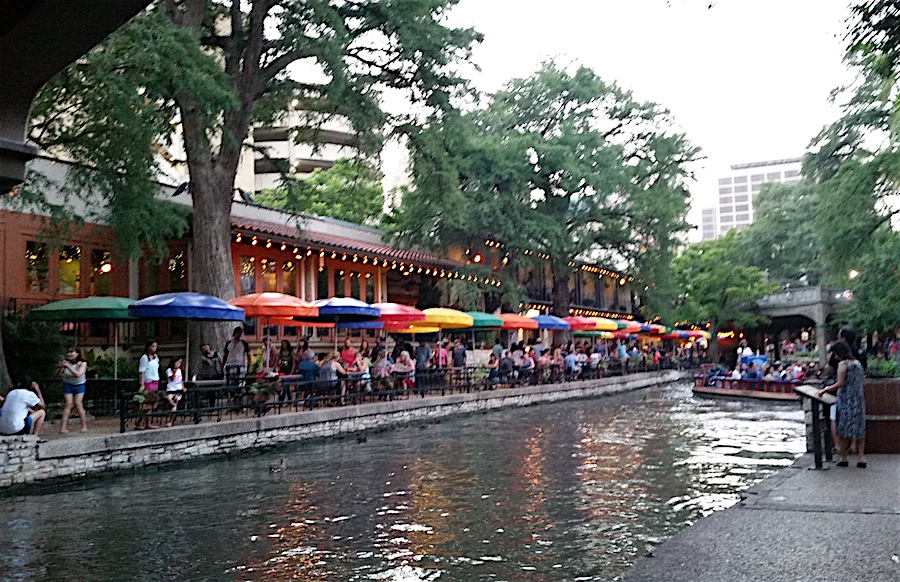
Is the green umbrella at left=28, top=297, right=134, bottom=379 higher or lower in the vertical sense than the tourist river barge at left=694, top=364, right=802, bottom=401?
higher

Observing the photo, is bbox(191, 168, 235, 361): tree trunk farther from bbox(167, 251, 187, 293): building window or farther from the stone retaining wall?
bbox(167, 251, 187, 293): building window

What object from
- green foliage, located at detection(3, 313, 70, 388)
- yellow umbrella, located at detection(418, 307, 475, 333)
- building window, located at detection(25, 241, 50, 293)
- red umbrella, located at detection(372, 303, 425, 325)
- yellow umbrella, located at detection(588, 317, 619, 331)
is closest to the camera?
green foliage, located at detection(3, 313, 70, 388)

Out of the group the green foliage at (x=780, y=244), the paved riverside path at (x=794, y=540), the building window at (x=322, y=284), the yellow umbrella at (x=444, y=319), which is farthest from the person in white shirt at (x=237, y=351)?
the green foliage at (x=780, y=244)

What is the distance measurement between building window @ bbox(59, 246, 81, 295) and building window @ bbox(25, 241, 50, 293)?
0.52m

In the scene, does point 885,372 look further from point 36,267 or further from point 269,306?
point 36,267

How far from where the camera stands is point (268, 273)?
93.1 feet

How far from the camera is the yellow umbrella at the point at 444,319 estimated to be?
25.4 meters

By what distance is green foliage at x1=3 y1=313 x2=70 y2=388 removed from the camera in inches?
758

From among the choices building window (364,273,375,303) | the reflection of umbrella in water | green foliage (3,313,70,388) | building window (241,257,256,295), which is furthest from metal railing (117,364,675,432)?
building window (364,273,375,303)

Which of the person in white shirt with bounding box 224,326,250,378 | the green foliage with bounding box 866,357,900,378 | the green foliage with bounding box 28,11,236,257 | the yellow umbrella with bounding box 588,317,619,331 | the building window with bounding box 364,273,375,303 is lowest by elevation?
the green foliage with bounding box 866,357,900,378

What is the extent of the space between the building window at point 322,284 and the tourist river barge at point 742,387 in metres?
13.5

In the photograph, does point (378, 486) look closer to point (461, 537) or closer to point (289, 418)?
point (461, 537)

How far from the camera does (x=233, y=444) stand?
15.9 meters

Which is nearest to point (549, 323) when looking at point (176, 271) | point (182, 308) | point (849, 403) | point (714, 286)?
point (176, 271)
